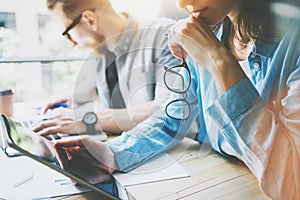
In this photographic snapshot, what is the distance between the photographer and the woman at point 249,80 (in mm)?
687

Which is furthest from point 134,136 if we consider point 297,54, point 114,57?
point 297,54

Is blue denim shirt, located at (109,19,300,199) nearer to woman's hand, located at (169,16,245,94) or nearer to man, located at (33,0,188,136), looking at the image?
woman's hand, located at (169,16,245,94)

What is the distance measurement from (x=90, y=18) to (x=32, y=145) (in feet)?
1.15

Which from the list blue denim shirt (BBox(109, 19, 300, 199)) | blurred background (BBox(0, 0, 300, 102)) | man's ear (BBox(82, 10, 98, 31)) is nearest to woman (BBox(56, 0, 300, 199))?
blue denim shirt (BBox(109, 19, 300, 199))

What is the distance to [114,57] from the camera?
907mm

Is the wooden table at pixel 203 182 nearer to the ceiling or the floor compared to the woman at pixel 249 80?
nearer to the floor

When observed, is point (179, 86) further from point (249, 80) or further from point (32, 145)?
point (32, 145)

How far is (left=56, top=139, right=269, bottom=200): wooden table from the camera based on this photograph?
770 mm

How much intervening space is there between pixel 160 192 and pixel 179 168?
0.29 feet

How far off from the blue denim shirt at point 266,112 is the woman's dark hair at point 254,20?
3 centimetres

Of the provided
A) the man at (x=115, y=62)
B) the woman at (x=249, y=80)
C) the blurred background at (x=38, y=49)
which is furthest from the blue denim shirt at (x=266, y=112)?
the blurred background at (x=38, y=49)

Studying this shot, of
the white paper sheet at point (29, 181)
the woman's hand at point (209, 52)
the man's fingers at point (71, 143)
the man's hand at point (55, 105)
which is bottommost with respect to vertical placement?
the white paper sheet at point (29, 181)

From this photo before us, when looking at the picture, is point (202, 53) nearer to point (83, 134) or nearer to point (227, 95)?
point (227, 95)

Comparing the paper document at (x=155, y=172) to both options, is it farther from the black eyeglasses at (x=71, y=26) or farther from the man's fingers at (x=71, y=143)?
the black eyeglasses at (x=71, y=26)
